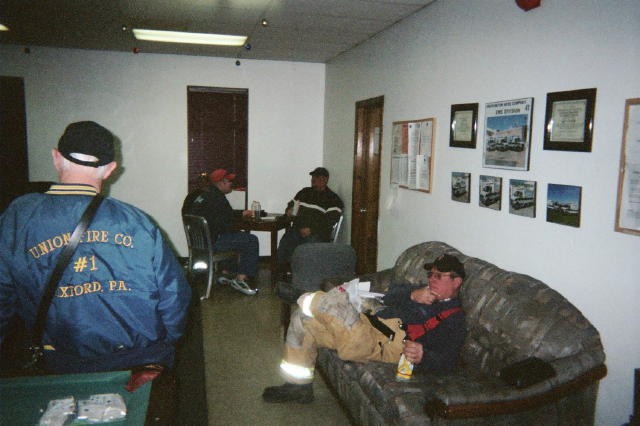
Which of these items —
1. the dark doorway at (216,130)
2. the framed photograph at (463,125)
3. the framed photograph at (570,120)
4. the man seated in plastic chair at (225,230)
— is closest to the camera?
the framed photograph at (570,120)

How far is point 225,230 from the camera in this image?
5336 mm

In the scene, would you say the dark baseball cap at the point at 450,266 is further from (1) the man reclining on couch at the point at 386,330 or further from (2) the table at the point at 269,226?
(2) the table at the point at 269,226

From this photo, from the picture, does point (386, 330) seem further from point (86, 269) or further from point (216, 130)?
point (216, 130)

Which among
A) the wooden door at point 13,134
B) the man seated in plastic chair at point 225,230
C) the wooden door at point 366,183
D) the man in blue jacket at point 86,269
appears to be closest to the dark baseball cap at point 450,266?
the man in blue jacket at point 86,269

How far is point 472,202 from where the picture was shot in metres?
3.32

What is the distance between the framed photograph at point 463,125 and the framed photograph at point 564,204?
2.69 feet

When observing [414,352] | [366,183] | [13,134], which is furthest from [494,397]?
[13,134]

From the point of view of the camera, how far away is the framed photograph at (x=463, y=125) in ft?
10.7

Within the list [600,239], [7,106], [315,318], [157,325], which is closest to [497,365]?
[600,239]

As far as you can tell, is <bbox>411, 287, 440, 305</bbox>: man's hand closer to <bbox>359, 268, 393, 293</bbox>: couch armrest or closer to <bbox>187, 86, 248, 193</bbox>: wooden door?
<bbox>359, 268, 393, 293</bbox>: couch armrest

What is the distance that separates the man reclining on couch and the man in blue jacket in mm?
1275

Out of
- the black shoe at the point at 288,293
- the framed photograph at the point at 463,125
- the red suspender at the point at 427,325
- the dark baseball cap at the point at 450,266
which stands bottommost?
the black shoe at the point at 288,293

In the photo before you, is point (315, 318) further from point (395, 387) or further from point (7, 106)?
point (7, 106)

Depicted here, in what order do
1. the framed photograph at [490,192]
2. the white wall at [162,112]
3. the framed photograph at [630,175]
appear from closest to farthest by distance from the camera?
the framed photograph at [630,175] < the framed photograph at [490,192] < the white wall at [162,112]
